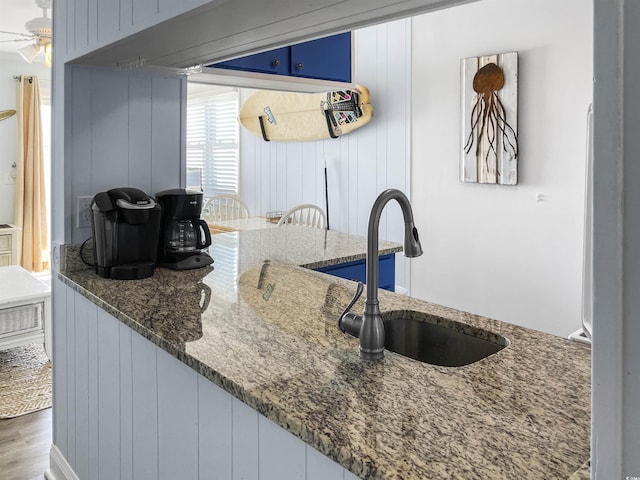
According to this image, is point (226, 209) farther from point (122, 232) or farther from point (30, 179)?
point (122, 232)

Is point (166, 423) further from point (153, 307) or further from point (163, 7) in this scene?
point (163, 7)

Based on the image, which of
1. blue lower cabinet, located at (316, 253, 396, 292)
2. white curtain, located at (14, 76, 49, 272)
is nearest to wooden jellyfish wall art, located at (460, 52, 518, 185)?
blue lower cabinet, located at (316, 253, 396, 292)

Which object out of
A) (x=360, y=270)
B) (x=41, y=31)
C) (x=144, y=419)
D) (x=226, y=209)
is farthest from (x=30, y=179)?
(x=144, y=419)

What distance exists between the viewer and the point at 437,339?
57.5 inches

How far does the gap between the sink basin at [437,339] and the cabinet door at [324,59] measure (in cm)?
134

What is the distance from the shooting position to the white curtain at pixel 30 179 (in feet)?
19.7

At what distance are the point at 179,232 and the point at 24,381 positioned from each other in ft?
6.29

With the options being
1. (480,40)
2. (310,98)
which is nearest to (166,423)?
(480,40)

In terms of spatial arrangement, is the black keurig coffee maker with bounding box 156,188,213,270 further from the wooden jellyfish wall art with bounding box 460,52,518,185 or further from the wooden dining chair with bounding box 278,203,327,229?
the wooden dining chair with bounding box 278,203,327,229

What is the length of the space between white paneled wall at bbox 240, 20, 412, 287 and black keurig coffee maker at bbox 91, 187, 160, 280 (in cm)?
251

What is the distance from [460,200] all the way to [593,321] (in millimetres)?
3264

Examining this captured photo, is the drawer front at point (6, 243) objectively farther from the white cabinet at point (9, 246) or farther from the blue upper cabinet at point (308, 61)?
the blue upper cabinet at point (308, 61)

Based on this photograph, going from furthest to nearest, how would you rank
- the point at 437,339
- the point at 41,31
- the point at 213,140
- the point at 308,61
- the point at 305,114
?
the point at 213,140
the point at 305,114
the point at 41,31
the point at 308,61
the point at 437,339

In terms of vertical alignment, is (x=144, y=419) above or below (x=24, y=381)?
above
